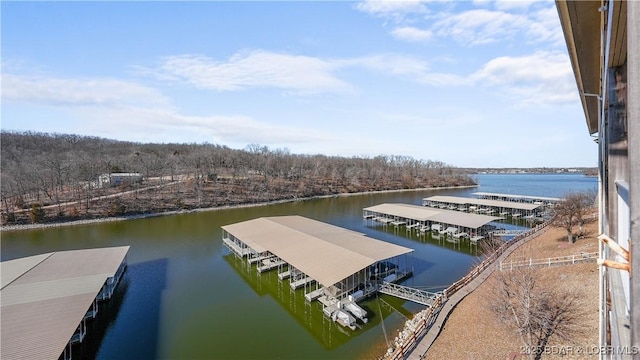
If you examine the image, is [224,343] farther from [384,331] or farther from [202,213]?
[202,213]

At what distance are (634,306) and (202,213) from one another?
42.5 m

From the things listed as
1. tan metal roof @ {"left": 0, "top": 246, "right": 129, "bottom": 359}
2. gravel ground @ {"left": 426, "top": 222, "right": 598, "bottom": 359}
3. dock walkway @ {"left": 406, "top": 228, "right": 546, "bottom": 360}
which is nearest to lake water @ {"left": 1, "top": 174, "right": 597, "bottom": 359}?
tan metal roof @ {"left": 0, "top": 246, "right": 129, "bottom": 359}

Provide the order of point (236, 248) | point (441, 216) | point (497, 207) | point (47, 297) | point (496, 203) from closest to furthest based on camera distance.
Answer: point (47, 297) < point (236, 248) < point (441, 216) < point (496, 203) < point (497, 207)

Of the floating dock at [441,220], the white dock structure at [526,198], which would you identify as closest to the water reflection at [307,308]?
the floating dock at [441,220]

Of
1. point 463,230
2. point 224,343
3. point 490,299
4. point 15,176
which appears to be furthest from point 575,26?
point 15,176

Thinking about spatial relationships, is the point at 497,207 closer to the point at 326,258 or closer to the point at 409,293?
the point at 409,293

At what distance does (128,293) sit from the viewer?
16531mm

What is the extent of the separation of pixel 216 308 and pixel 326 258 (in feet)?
19.4

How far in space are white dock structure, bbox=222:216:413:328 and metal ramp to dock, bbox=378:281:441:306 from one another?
0.55m

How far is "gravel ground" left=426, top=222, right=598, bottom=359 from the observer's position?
29.7ft

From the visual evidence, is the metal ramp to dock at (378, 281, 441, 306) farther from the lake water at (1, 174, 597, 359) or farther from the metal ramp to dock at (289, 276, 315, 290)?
the metal ramp to dock at (289, 276, 315, 290)

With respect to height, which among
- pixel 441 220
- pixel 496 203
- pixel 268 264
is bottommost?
pixel 268 264

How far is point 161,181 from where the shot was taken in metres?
52.7

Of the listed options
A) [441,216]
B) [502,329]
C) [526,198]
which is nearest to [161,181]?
[441,216]
